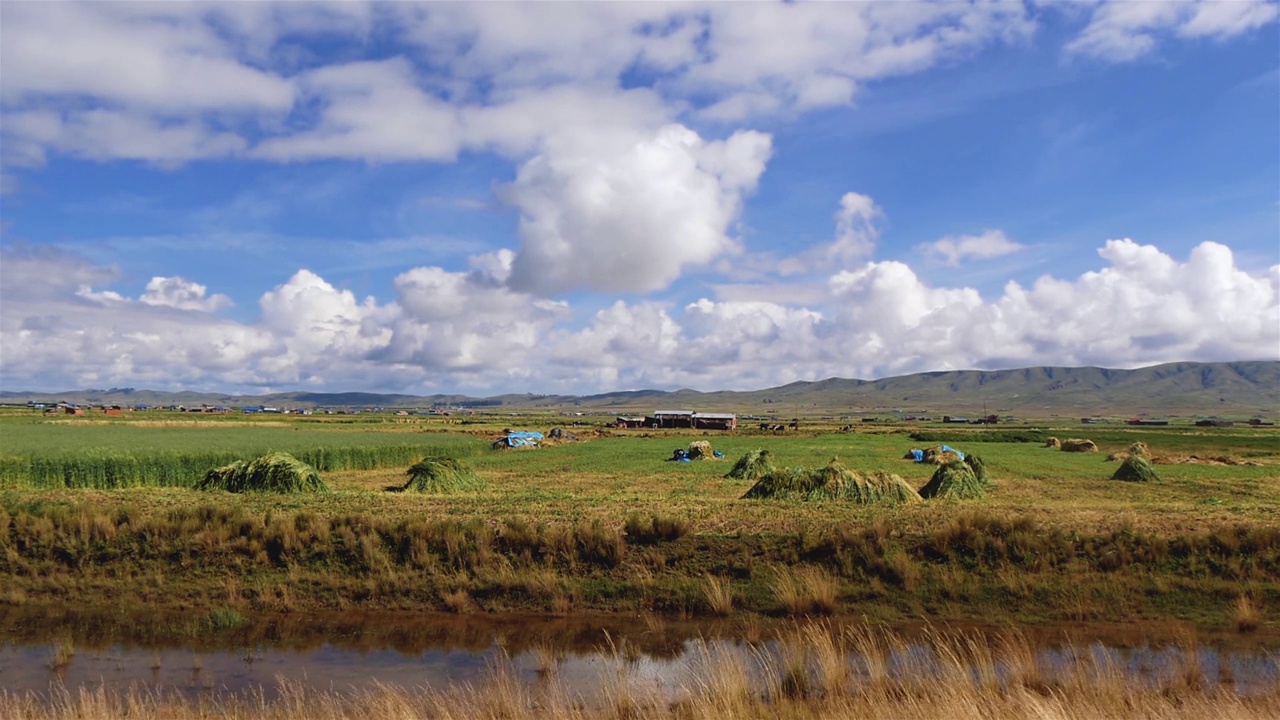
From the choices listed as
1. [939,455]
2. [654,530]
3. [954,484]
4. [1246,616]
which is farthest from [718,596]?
[939,455]

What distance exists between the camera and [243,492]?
101 feet

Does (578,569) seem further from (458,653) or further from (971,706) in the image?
(971,706)

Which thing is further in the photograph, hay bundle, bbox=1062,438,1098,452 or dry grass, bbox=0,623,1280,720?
hay bundle, bbox=1062,438,1098,452

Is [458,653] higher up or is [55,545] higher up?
[55,545]

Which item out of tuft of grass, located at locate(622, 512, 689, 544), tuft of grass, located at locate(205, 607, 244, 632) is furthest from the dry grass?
tuft of grass, located at locate(622, 512, 689, 544)

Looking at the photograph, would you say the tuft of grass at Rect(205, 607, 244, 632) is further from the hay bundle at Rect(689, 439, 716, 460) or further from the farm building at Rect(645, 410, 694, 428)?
the farm building at Rect(645, 410, 694, 428)

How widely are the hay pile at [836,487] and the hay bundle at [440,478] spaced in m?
12.7

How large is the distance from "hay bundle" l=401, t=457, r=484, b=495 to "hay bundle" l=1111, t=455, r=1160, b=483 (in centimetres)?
3275

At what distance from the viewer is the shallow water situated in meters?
12.2

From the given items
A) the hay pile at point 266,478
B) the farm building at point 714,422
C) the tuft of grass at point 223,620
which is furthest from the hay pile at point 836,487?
the farm building at point 714,422

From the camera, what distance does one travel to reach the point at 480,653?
1399cm

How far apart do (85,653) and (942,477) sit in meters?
26.7

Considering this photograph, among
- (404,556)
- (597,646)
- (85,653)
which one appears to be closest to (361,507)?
(404,556)

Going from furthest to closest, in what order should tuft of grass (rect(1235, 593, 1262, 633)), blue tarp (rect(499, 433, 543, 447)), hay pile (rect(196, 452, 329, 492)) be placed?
1. blue tarp (rect(499, 433, 543, 447))
2. hay pile (rect(196, 452, 329, 492))
3. tuft of grass (rect(1235, 593, 1262, 633))
